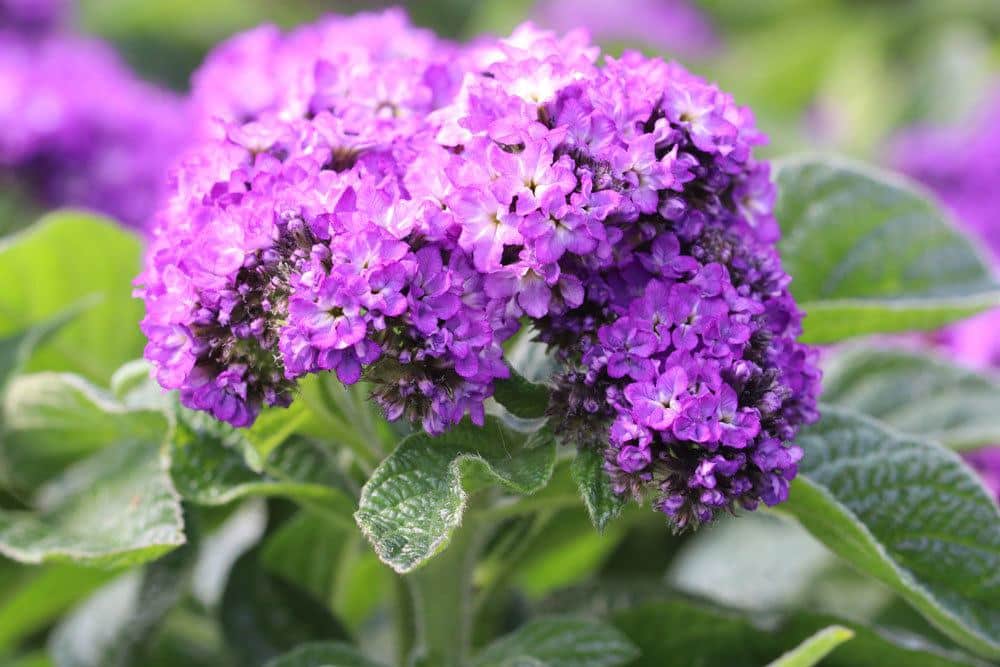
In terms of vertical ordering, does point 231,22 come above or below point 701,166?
below

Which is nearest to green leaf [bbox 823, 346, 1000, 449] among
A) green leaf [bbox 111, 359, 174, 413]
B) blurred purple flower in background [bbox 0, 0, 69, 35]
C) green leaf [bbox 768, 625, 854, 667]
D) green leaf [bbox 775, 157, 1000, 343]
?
green leaf [bbox 775, 157, 1000, 343]

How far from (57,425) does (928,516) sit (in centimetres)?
96

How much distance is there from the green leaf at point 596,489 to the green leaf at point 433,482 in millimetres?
27

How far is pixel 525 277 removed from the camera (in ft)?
2.81

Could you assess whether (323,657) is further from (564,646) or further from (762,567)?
(762,567)

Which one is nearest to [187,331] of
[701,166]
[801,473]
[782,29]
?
[701,166]

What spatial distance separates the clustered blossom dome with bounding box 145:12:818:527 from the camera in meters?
0.82

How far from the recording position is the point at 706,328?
0.84 metres

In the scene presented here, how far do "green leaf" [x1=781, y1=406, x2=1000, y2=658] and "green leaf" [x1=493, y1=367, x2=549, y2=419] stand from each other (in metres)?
0.30

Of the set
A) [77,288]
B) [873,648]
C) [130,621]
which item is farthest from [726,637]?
[77,288]

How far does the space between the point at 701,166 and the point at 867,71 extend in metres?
2.03

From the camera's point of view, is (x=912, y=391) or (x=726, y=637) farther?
(x=912, y=391)

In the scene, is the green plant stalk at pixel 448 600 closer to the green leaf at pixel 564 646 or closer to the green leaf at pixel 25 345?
the green leaf at pixel 564 646

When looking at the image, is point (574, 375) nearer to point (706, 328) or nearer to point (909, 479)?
point (706, 328)
